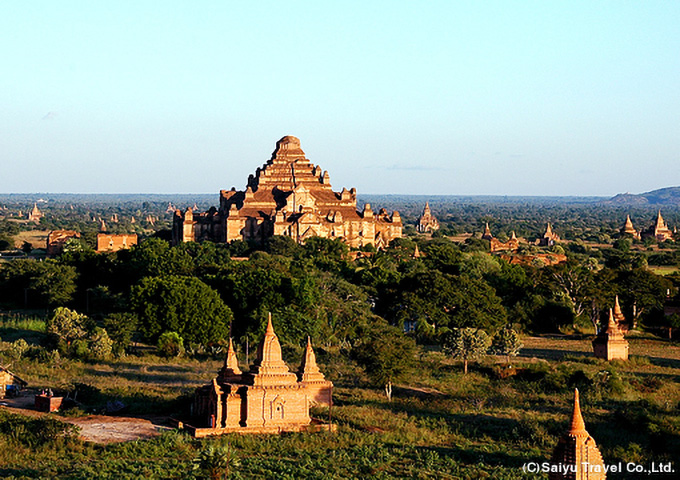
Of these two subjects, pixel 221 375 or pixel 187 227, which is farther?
pixel 187 227

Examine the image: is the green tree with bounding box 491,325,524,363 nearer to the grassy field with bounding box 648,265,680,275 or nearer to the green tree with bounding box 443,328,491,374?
the green tree with bounding box 443,328,491,374

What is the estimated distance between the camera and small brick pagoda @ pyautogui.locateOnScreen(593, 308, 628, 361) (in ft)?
147

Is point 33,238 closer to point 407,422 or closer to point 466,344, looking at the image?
point 466,344

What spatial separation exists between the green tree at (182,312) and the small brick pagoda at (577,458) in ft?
95.1

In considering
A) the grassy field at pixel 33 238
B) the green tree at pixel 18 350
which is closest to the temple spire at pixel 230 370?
the green tree at pixel 18 350

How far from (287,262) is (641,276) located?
2042 cm

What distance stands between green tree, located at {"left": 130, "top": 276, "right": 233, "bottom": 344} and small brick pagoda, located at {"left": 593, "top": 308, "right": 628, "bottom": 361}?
1557cm

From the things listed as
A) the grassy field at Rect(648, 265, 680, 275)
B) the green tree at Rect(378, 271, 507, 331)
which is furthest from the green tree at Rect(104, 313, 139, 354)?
the grassy field at Rect(648, 265, 680, 275)

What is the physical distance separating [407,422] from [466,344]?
11.8 meters

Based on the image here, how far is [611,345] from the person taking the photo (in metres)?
44.8

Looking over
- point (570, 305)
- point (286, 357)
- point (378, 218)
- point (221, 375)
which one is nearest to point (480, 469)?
point (221, 375)

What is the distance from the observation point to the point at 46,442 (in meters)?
28.6

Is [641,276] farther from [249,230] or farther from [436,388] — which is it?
[249,230]

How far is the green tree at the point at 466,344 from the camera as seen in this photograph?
43.5 m
